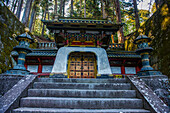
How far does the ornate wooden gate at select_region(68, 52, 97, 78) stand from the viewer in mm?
8289

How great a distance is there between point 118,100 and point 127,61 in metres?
7.50

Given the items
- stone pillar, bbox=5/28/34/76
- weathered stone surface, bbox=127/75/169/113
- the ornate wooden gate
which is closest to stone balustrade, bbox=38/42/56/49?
the ornate wooden gate

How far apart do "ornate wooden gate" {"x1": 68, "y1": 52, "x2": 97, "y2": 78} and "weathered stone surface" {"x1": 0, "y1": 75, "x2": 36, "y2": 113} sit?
463cm

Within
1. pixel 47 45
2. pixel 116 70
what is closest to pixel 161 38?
pixel 116 70

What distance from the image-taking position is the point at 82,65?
8531 mm

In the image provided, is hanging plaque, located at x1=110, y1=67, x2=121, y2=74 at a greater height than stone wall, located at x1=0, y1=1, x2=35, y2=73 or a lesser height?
lesser

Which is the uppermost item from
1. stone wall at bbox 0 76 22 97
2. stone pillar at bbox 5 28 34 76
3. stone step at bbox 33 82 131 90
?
stone pillar at bbox 5 28 34 76

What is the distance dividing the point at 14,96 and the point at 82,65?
5.91m

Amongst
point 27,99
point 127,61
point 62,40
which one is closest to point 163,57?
point 127,61

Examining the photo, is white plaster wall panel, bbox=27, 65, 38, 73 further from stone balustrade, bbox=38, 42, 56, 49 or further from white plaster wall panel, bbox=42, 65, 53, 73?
stone balustrade, bbox=38, 42, 56, 49

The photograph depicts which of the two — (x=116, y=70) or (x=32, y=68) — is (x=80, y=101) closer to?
(x=116, y=70)

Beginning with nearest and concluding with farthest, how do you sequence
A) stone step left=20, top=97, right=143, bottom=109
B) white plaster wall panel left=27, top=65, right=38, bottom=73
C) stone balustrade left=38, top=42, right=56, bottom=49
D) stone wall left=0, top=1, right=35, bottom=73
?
1. stone step left=20, top=97, right=143, bottom=109
2. stone wall left=0, top=1, right=35, bottom=73
3. white plaster wall panel left=27, top=65, right=38, bottom=73
4. stone balustrade left=38, top=42, right=56, bottom=49

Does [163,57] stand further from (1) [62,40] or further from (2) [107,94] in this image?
(1) [62,40]

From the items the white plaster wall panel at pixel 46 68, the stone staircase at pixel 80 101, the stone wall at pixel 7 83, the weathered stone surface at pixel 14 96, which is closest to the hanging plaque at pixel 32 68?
the white plaster wall panel at pixel 46 68
